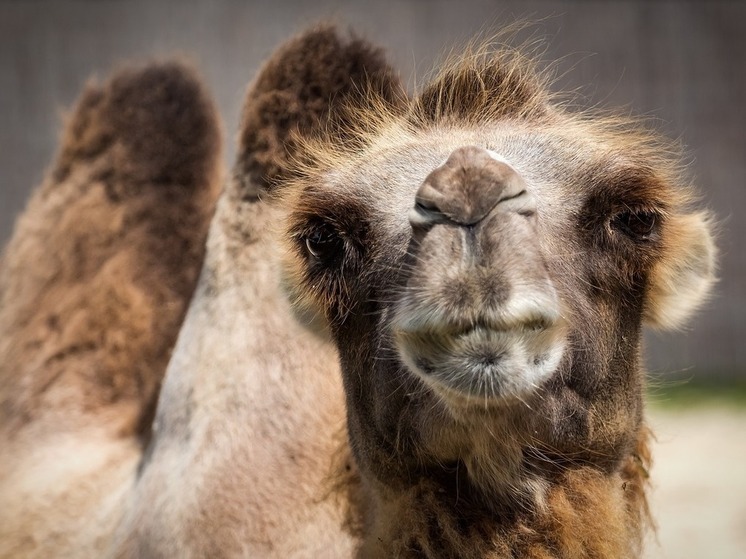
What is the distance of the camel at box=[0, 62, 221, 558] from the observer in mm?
3123

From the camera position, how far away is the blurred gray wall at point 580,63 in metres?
9.36

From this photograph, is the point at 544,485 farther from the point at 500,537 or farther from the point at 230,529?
the point at 230,529

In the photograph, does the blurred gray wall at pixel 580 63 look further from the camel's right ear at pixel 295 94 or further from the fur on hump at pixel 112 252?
the camel's right ear at pixel 295 94

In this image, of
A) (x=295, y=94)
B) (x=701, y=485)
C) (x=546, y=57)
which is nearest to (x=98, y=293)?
(x=295, y=94)

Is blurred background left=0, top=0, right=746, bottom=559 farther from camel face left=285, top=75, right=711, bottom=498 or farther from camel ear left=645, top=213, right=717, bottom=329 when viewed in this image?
camel face left=285, top=75, right=711, bottom=498

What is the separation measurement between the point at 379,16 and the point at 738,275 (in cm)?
429

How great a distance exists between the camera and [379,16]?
32.5ft

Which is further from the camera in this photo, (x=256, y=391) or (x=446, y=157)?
(x=256, y=391)

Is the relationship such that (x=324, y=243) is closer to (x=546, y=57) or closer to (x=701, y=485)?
(x=701, y=485)

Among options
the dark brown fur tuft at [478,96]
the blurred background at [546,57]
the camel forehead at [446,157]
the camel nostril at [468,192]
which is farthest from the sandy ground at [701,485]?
the camel nostril at [468,192]

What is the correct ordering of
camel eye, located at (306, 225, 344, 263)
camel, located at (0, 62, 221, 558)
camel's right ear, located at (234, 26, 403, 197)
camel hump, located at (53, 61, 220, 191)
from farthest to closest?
camel hump, located at (53, 61, 220, 191) < camel, located at (0, 62, 221, 558) < camel's right ear, located at (234, 26, 403, 197) < camel eye, located at (306, 225, 344, 263)

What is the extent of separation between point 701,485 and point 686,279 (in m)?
4.15

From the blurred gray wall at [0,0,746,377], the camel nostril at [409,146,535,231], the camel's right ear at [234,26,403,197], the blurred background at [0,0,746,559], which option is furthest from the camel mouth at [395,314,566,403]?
the blurred gray wall at [0,0,746,377]

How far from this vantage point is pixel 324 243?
7.16ft
